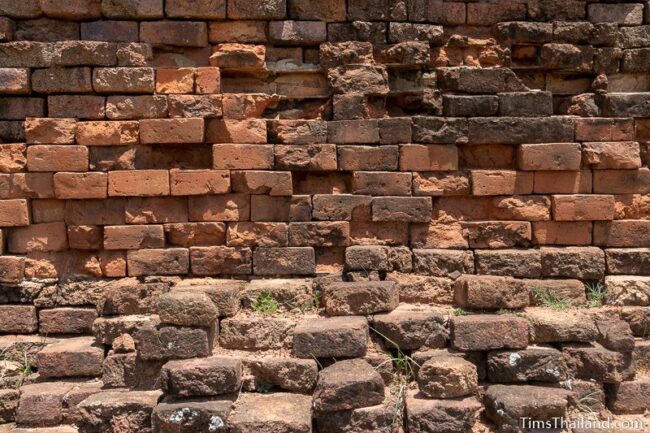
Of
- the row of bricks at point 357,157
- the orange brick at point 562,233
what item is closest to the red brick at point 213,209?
the row of bricks at point 357,157

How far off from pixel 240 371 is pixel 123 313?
5.27 feet

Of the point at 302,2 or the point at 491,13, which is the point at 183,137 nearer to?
the point at 302,2

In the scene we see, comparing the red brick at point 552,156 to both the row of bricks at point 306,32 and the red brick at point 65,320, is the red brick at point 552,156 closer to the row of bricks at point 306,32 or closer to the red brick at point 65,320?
the row of bricks at point 306,32

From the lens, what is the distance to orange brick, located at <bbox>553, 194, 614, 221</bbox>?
20.4ft

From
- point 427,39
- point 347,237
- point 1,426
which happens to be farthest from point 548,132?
point 1,426

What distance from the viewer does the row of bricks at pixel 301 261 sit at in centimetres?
614

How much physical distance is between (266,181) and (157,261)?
1404 millimetres

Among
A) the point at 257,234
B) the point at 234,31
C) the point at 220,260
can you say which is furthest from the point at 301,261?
the point at 234,31

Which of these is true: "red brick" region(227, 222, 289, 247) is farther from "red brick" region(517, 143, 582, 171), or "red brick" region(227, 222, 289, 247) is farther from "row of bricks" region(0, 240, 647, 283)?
"red brick" region(517, 143, 582, 171)

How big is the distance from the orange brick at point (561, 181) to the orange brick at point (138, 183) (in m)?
3.94

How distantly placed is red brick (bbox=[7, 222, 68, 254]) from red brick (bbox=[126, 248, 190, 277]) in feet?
2.52

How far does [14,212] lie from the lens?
6102mm

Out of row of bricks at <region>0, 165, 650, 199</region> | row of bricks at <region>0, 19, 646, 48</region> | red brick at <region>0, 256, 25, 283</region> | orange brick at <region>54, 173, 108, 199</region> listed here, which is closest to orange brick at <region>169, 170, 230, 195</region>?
row of bricks at <region>0, 165, 650, 199</region>

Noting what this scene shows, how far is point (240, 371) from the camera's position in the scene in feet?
16.4
